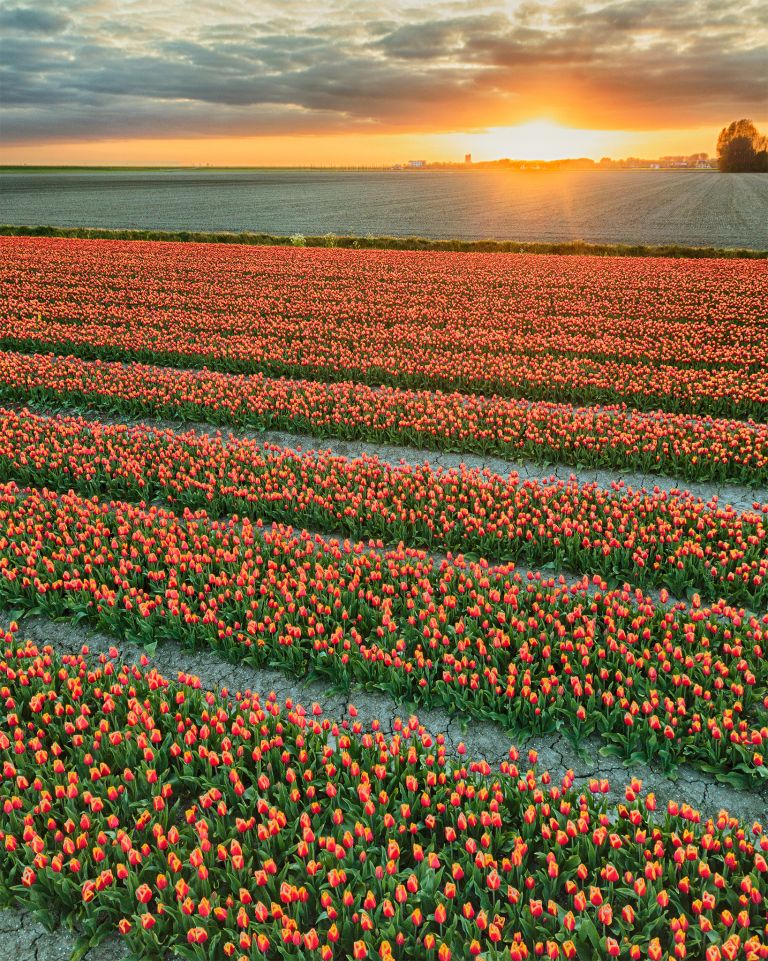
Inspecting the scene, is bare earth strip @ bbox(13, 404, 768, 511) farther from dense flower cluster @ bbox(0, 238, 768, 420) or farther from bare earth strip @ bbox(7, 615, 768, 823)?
bare earth strip @ bbox(7, 615, 768, 823)

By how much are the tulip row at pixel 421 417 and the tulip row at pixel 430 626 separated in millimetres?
3919

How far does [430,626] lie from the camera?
6621 mm

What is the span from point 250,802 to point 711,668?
3848 millimetres

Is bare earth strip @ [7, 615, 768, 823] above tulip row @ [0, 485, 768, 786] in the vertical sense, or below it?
→ below

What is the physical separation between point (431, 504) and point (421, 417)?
12.8 ft

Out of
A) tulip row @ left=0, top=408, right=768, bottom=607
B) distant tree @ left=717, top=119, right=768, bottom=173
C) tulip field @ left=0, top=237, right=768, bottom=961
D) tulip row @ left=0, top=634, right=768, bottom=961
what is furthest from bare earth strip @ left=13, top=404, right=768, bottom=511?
distant tree @ left=717, top=119, right=768, bottom=173

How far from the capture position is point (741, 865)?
4.32 meters

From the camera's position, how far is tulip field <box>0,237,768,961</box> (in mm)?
4172

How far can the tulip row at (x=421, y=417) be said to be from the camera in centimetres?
1109

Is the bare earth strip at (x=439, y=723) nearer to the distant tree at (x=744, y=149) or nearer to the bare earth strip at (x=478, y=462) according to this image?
the bare earth strip at (x=478, y=462)

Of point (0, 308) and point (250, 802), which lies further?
point (0, 308)

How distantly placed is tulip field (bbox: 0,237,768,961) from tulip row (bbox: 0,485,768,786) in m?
0.04

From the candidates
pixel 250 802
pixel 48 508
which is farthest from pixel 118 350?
pixel 250 802

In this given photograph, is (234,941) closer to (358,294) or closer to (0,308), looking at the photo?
(358,294)
